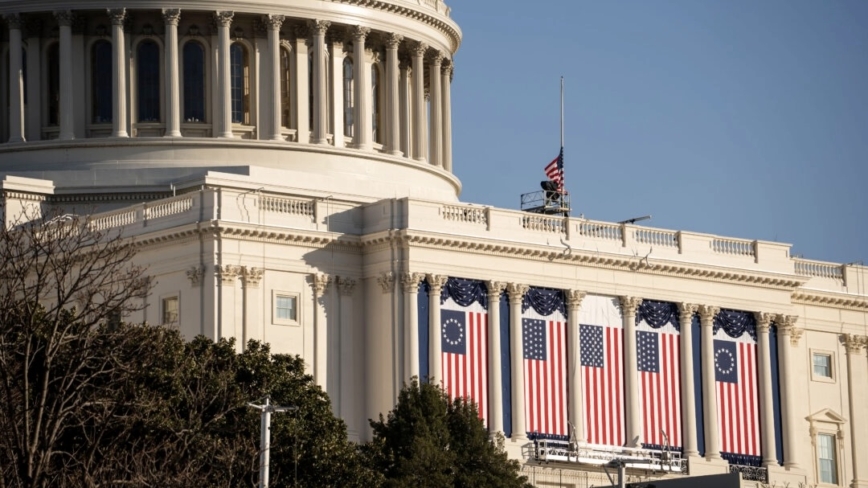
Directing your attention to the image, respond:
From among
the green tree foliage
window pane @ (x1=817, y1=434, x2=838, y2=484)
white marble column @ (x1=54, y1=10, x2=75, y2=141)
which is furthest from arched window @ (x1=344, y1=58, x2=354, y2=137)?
the green tree foliage

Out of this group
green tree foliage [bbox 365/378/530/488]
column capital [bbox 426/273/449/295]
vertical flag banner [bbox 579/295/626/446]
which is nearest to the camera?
→ green tree foliage [bbox 365/378/530/488]

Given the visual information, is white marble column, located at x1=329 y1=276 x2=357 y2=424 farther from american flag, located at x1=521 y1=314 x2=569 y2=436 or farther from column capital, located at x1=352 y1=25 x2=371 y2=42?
column capital, located at x1=352 y1=25 x2=371 y2=42

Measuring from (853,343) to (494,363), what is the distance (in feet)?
71.3

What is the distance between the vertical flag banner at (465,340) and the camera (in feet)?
336

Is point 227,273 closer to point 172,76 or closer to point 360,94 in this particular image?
point 172,76

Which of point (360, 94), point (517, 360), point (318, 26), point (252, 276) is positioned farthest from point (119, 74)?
point (517, 360)

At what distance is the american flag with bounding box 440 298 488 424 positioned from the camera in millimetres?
102500

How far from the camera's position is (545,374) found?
4136 inches

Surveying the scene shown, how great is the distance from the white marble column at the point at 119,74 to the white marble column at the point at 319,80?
28.3 feet

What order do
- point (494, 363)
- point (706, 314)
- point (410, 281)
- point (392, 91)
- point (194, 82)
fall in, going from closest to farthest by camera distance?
point (410, 281), point (494, 363), point (706, 314), point (194, 82), point (392, 91)

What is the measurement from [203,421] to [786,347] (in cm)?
3756

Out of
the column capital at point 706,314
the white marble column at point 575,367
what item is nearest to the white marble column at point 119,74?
the white marble column at point 575,367

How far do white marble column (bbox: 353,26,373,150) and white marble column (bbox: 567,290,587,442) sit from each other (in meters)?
18.3

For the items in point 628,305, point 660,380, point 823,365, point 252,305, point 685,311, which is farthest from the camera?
point 823,365
